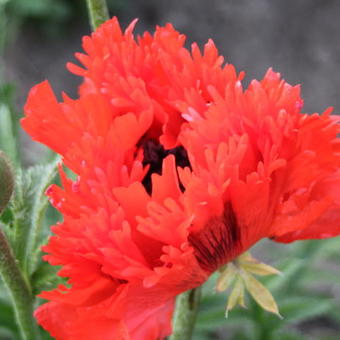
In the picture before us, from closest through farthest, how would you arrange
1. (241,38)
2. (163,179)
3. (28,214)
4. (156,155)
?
(163,179) → (156,155) → (28,214) → (241,38)

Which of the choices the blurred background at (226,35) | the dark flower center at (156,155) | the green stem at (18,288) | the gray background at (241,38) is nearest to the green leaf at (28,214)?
the green stem at (18,288)

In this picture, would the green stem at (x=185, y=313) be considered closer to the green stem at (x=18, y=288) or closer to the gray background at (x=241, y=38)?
the green stem at (x=18, y=288)

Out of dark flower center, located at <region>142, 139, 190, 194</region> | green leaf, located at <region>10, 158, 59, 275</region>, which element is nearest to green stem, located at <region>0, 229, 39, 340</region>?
green leaf, located at <region>10, 158, 59, 275</region>

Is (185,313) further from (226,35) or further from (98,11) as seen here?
(226,35)

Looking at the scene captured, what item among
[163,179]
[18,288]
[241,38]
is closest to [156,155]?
[163,179]

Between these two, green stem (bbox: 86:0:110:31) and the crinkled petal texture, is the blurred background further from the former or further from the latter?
the crinkled petal texture

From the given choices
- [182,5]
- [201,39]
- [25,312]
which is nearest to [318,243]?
[25,312]
